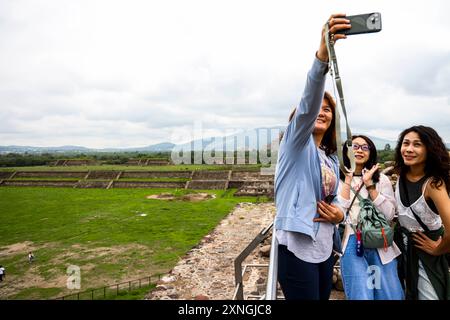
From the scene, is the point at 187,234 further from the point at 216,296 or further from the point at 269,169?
the point at 269,169

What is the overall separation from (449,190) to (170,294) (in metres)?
7.45

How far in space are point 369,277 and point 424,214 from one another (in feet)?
2.16

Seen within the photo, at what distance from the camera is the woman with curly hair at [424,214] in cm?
201

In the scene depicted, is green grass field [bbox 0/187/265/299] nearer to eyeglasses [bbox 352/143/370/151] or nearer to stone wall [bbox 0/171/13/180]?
eyeglasses [bbox 352/143/370/151]

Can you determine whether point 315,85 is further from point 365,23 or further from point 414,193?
point 414,193

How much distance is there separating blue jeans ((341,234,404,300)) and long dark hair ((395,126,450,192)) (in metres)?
0.73

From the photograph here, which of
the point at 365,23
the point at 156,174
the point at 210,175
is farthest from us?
the point at 156,174

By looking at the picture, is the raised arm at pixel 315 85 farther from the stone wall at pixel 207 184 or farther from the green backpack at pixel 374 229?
the stone wall at pixel 207 184

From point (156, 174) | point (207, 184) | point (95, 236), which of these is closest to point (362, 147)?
point (95, 236)

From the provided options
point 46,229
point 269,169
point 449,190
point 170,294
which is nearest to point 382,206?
point 449,190

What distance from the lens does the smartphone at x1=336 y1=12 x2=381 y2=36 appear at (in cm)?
121

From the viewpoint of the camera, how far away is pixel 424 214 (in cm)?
207

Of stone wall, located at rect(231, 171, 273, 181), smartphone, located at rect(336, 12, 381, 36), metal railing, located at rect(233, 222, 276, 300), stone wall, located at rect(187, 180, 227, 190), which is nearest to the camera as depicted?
smartphone, located at rect(336, 12, 381, 36)

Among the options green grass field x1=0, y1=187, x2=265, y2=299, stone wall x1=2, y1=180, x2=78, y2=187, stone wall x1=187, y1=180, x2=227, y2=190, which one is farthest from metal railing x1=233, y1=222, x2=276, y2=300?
stone wall x1=2, y1=180, x2=78, y2=187
